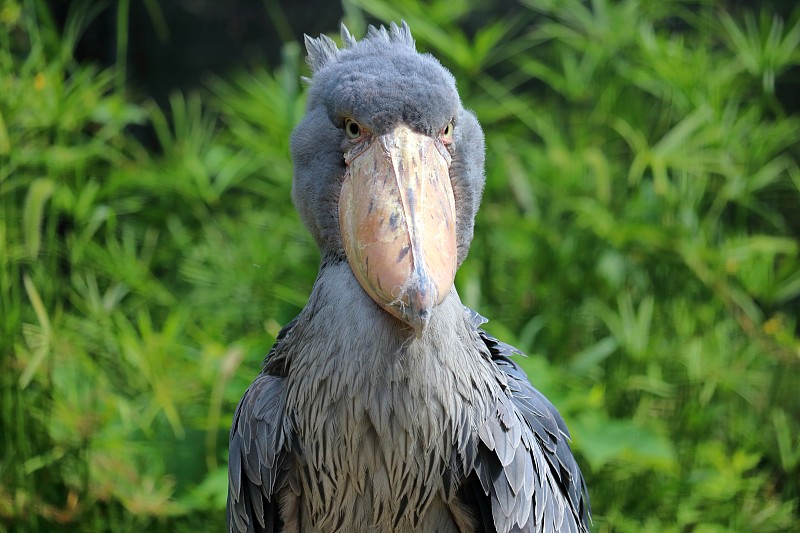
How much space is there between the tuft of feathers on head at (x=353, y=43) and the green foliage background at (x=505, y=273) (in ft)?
4.97

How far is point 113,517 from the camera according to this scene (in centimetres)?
363

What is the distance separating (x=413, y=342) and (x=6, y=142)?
91.7 inches

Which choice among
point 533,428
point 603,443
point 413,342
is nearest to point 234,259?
point 603,443

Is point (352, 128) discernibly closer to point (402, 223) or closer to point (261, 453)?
point (402, 223)

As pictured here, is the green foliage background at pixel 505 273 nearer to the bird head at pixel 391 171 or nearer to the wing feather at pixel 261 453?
the wing feather at pixel 261 453

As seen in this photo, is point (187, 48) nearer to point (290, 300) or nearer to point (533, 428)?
point (290, 300)

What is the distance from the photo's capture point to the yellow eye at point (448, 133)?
1.95 m

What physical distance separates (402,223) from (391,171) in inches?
5.0

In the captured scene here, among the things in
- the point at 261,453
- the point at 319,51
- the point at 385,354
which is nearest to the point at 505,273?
the point at 319,51

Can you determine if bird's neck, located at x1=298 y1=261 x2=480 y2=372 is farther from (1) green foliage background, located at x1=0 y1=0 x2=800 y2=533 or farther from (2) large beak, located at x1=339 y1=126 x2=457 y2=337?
(1) green foliage background, located at x1=0 y1=0 x2=800 y2=533

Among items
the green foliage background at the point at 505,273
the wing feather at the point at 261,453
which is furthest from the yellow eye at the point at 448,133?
the green foliage background at the point at 505,273

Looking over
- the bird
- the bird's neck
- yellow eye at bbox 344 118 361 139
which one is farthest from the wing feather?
yellow eye at bbox 344 118 361 139

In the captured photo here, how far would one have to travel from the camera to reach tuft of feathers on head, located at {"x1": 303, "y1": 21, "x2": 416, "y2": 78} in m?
2.05

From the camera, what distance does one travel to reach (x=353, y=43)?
2145 mm
